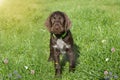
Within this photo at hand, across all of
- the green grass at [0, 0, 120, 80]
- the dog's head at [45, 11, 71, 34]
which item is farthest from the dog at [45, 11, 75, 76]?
the green grass at [0, 0, 120, 80]

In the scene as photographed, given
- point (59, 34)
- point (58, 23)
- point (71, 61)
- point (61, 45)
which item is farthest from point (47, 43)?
point (58, 23)

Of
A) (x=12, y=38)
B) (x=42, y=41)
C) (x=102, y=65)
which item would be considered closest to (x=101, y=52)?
(x=102, y=65)

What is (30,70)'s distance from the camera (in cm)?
694

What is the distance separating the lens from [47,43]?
9383 millimetres

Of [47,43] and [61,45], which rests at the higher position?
[61,45]

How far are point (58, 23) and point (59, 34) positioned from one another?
1.42 ft

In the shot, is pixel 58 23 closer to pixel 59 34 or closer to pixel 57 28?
pixel 57 28

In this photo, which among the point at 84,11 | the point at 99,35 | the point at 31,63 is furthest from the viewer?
the point at 84,11

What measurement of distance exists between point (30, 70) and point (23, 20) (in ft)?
19.1

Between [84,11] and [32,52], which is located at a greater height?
[84,11]

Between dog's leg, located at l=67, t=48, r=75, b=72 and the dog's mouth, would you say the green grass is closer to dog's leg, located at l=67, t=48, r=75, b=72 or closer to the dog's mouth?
dog's leg, located at l=67, t=48, r=75, b=72

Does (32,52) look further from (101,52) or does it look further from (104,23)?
(104,23)

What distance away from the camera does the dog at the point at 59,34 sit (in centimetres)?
651

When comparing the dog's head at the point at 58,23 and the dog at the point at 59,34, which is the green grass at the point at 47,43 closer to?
the dog at the point at 59,34
